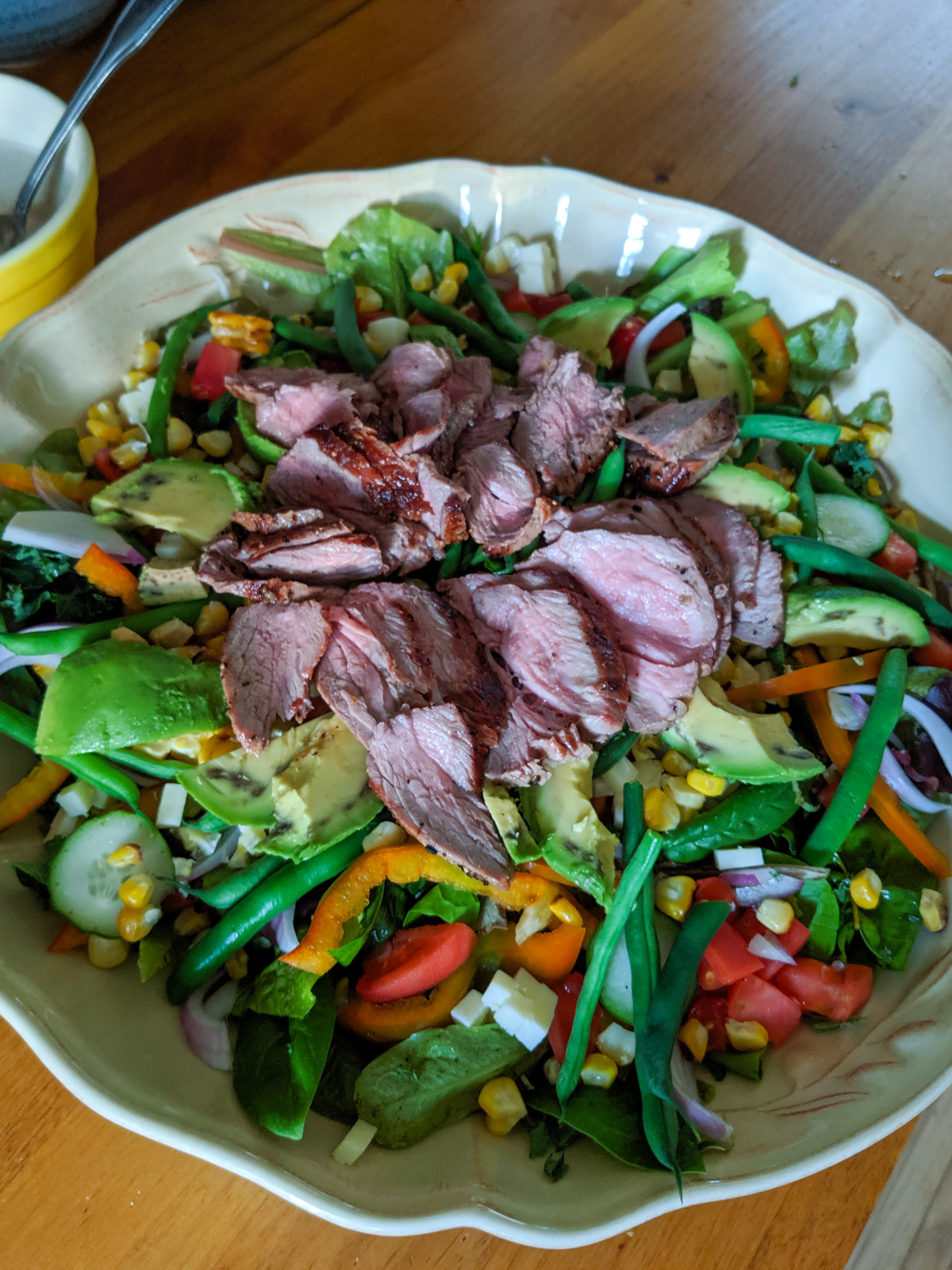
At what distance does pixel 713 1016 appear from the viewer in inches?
78.3

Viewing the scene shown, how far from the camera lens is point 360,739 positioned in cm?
189

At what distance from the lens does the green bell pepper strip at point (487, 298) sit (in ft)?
8.71

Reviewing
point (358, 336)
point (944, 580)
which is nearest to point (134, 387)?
point (358, 336)

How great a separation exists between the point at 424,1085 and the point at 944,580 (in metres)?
2.09

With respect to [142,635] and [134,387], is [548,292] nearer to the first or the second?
[134,387]

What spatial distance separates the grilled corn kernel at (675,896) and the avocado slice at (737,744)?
29 cm

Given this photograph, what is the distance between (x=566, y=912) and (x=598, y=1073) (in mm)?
352

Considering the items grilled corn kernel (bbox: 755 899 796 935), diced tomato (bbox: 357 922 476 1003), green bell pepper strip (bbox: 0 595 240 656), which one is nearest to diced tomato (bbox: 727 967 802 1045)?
grilled corn kernel (bbox: 755 899 796 935)

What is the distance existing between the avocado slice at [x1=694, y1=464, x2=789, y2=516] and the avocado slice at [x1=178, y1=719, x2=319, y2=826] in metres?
1.36

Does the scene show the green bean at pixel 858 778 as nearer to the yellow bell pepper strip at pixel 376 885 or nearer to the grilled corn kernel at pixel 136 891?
the yellow bell pepper strip at pixel 376 885

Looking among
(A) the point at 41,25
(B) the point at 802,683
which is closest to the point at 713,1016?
(B) the point at 802,683

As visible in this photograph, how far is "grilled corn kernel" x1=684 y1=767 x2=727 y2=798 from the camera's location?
2012 millimetres

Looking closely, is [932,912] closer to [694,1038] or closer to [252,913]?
[694,1038]

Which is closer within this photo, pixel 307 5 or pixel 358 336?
pixel 358 336
